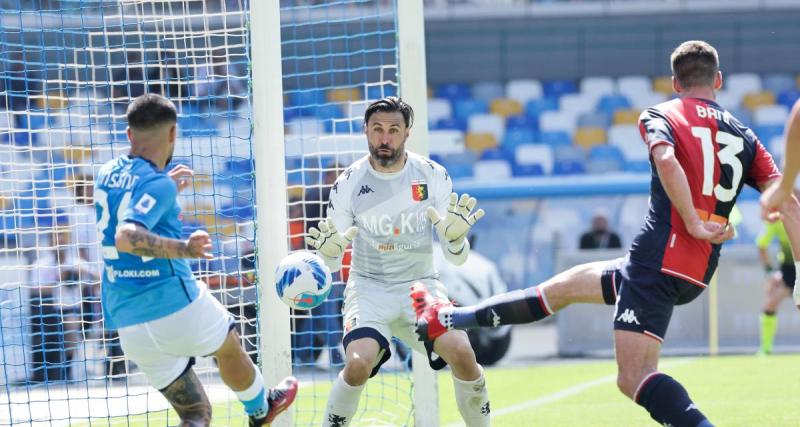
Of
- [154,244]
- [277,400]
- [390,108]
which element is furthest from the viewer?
[390,108]

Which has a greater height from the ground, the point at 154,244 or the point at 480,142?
the point at 154,244

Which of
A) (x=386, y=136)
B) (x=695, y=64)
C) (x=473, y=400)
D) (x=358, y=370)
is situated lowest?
(x=473, y=400)

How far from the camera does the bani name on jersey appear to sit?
6.03 meters

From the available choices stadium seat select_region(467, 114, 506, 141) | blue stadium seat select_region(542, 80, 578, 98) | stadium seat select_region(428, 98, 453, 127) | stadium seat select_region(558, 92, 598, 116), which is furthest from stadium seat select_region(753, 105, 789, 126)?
stadium seat select_region(428, 98, 453, 127)

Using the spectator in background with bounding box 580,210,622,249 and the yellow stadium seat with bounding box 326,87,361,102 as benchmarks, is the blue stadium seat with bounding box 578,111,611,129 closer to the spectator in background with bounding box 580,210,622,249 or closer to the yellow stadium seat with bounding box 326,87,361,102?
the yellow stadium seat with bounding box 326,87,361,102

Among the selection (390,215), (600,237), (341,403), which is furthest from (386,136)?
(600,237)

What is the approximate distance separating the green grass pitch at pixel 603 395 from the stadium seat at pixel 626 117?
414 inches

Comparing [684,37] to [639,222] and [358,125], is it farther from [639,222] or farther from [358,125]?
[358,125]

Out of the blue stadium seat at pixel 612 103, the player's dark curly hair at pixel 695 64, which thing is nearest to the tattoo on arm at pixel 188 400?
the player's dark curly hair at pixel 695 64

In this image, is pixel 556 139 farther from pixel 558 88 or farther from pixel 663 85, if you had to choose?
pixel 663 85

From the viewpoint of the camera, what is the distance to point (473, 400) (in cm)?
703

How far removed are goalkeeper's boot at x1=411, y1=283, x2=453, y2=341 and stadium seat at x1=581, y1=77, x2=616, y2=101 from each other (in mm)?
18660

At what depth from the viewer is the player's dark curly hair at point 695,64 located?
616 cm

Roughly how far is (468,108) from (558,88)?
1.97 metres
